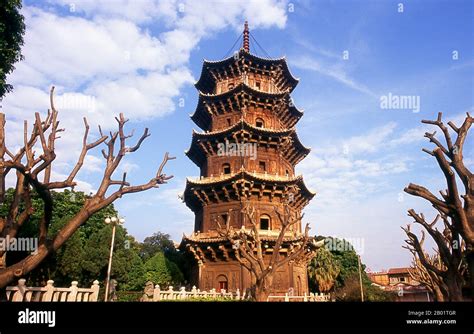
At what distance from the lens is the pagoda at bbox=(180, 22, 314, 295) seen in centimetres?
2414

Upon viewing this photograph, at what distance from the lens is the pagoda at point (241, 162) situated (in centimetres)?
2414

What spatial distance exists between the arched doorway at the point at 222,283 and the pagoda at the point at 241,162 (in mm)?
66

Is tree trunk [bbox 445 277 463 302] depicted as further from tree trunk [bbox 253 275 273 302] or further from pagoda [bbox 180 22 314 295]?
pagoda [bbox 180 22 314 295]

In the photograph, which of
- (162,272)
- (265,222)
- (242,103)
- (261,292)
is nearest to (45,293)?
(261,292)

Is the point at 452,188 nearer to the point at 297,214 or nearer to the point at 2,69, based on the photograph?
the point at 2,69

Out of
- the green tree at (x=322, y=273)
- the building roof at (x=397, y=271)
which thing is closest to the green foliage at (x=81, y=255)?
the green tree at (x=322, y=273)

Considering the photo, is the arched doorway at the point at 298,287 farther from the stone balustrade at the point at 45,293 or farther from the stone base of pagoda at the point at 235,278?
the stone balustrade at the point at 45,293

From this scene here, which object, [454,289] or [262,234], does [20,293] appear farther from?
[262,234]

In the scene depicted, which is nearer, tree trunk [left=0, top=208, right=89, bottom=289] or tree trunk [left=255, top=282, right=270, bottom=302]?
tree trunk [left=0, top=208, right=89, bottom=289]

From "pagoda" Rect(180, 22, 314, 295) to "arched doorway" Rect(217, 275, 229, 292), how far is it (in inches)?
2.6

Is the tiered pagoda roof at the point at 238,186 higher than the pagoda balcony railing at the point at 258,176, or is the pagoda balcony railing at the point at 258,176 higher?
the pagoda balcony railing at the point at 258,176

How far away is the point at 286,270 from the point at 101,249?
18095mm

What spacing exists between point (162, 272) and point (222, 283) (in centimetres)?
1268

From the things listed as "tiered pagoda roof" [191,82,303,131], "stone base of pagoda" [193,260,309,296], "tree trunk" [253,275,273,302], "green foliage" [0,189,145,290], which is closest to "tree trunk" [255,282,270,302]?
"tree trunk" [253,275,273,302]
